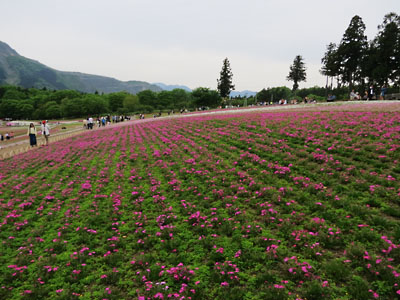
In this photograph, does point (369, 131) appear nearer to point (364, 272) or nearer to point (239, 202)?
point (239, 202)

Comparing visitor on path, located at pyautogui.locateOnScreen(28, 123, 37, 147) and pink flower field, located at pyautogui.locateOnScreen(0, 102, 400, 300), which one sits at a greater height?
visitor on path, located at pyautogui.locateOnScreen(28, 123, 37, 147)

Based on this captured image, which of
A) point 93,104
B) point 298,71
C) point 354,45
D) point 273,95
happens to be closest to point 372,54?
point 354,45

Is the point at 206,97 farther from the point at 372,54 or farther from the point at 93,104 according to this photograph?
the point at 93,104

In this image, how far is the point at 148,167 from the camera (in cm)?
1312

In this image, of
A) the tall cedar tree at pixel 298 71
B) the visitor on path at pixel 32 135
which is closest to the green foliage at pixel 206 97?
the tall cedar tree at pixel 298 71

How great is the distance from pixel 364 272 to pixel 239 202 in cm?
402

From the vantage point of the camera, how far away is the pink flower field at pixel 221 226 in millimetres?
4583

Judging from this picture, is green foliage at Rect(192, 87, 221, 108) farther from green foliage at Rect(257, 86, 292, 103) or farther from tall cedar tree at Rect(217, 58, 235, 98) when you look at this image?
green foliage at Rect(257, 86, 292, 103)

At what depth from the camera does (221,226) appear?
6637 mm

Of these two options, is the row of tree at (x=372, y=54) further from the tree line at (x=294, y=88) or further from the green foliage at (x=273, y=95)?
the green foliage at (x=273, y=95)

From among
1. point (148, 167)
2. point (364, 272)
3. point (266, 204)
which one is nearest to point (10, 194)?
point (148, 167)

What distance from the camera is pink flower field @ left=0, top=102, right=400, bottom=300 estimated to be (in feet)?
15.0

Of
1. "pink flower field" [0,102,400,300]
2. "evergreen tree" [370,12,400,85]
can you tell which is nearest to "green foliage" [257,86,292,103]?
"evergreen tree" [370,12,400,85]

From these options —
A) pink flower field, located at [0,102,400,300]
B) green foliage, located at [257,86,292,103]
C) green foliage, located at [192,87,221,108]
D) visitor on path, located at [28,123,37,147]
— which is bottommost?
pink flower field, located at [0,102,400,300]
